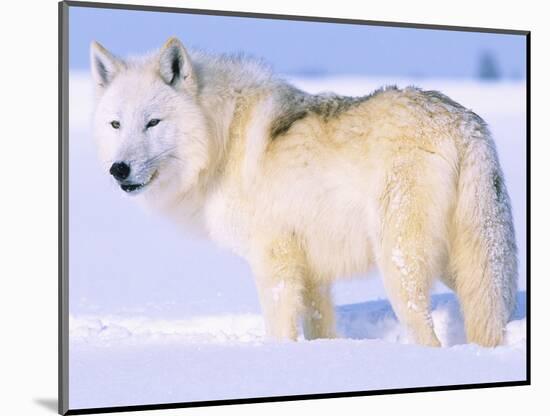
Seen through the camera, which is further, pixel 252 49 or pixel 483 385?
pixel 483 385

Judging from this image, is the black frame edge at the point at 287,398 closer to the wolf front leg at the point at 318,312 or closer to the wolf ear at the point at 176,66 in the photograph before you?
the wolf front leg at the point at 318,312

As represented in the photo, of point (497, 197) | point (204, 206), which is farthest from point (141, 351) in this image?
point (497, 197)

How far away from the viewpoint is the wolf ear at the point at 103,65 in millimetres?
4816

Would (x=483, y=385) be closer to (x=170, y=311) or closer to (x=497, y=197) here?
(x=497, y=197)

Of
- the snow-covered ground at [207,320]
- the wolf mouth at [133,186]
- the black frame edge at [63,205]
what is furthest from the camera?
the wolf mouth at [133,186]

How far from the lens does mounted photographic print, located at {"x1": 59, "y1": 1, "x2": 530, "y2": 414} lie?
4.89 metres

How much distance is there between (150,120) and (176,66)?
0.98 ft

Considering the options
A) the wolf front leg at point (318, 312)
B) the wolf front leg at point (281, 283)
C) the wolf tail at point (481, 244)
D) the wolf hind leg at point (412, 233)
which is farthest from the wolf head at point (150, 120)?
the wolf tail at point (481, 244)

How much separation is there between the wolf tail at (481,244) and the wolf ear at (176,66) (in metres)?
1.38

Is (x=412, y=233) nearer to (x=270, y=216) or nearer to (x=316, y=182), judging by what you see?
(x=316, y=182)

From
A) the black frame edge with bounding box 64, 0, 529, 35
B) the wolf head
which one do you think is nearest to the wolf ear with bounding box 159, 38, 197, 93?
the wolf head

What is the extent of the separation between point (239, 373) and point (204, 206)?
0.83 m

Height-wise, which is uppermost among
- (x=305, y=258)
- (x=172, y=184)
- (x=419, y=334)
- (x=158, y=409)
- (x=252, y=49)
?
(x=252, y=49)

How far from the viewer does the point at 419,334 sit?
17.0 feet
